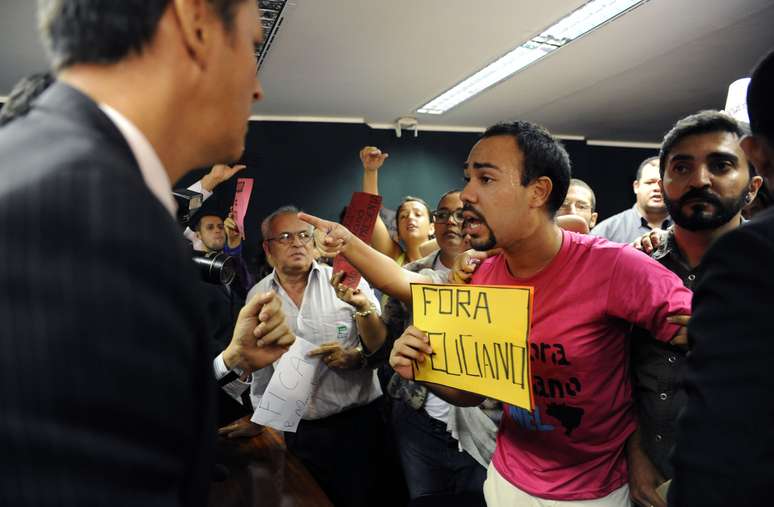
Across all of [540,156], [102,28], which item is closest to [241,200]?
[540,156]

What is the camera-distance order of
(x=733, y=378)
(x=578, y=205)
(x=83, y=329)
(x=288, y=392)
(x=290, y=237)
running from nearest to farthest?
(x=83, y=329)
(x=733, y=378)
(x=288, y=392)
(x=290, y=237)
(x=578, y=205)

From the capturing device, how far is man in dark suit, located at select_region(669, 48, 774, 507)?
0.60m

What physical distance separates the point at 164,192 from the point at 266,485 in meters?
1.21

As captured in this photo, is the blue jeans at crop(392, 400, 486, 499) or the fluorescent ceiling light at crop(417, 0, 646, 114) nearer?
the blue jeans at crop(392, 400, 486, 499)

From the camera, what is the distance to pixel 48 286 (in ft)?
1.18

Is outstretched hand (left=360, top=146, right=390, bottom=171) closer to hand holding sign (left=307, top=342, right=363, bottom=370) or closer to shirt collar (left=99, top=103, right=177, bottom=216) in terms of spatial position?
hand holding sign (left=307, top=342, right=363, bottom=370)

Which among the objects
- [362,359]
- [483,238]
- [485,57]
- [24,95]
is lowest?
[362,359]

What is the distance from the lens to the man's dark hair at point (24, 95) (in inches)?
Answer: 19.3

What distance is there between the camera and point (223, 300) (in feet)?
4.61

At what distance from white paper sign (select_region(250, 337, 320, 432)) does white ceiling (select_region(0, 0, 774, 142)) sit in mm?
2650

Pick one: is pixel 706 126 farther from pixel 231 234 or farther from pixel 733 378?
pixel 231 234

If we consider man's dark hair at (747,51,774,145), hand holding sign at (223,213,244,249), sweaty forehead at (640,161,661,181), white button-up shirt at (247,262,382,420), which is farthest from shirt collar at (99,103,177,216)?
hand holding sign at (223,213,244,249)

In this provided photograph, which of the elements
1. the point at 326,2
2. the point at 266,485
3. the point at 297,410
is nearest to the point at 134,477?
the point at 266,485

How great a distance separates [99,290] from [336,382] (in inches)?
73.2
